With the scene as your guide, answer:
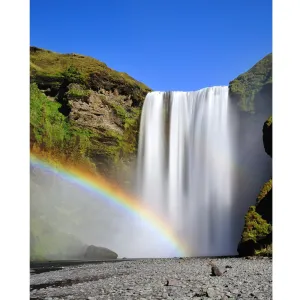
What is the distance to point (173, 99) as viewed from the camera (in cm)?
1241

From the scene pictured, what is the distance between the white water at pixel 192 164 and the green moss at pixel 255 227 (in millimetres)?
2881

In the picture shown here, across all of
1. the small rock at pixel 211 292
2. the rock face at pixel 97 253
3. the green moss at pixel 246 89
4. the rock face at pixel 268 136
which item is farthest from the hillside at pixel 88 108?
the small rock at pixel 211 292

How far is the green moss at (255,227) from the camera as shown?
6.83 meters

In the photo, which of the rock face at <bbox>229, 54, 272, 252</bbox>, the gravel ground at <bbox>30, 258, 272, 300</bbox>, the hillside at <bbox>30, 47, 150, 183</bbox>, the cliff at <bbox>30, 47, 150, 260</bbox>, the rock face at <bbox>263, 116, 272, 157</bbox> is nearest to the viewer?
the gravel ground at <bbox>30, 258, 272, 300</bbox>

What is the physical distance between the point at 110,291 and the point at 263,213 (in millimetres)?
3719

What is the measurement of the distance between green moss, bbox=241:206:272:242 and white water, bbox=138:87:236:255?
2.88 metres

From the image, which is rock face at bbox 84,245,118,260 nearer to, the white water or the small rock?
the white water

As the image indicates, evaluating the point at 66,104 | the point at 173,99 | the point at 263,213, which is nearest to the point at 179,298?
the point at 263,213

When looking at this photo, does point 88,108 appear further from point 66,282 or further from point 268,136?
point 66,282

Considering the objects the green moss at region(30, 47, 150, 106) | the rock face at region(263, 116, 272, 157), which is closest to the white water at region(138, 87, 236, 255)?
the green moss at region(30, 47, 150, 106)

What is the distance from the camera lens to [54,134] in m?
12.5

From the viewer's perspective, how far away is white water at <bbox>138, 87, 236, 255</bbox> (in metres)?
10.7
